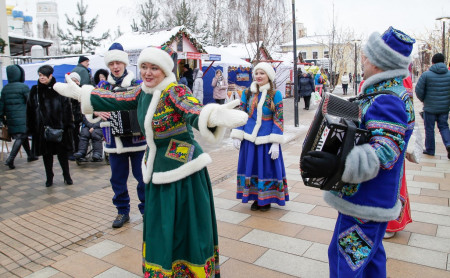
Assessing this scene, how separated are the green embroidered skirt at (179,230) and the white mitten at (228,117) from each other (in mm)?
598

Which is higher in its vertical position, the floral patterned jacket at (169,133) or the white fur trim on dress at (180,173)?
the floral patterned jacket at (169,133)

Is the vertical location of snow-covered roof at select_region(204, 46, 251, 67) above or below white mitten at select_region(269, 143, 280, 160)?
above

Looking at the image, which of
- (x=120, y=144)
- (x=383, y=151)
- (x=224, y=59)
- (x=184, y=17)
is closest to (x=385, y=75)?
(x=383, y=151)

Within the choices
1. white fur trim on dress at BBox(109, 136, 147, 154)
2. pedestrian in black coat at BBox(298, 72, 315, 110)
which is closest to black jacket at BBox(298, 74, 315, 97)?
pedestrian in black coat at BBox(298, 72, 315, 110)

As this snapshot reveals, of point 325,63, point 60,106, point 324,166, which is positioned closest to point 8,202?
point 60,106

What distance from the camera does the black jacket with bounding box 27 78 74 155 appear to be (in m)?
6.14

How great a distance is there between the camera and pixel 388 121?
209cm

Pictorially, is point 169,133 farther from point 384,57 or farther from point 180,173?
point 384,57

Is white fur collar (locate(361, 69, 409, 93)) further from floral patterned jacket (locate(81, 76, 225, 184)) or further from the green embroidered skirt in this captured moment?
the green embroidered skirt

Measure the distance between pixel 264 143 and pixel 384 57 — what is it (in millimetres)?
2672

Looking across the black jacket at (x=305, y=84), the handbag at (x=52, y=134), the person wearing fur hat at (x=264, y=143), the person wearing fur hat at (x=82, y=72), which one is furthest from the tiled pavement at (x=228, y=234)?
the black jacket at (x=305, y=84)

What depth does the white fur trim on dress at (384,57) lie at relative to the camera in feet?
7.24

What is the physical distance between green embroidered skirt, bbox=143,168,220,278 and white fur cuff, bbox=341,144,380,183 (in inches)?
45.2

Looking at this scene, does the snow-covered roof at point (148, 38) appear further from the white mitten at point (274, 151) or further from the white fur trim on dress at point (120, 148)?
the white mitten at point (274, 151)
